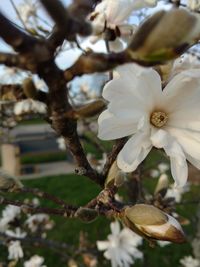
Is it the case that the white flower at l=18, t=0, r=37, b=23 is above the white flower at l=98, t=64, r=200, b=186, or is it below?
above

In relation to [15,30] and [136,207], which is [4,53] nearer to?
[15,30]

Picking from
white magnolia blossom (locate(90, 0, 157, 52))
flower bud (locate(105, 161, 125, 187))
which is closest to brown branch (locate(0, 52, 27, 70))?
flower bud (locate(105, 161, 125, 187))

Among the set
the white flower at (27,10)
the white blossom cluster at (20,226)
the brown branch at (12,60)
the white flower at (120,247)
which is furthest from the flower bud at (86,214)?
the white flower at (27,10)

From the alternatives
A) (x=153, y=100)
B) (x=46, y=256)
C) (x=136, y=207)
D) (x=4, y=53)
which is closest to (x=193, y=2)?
(x=153, y=100)

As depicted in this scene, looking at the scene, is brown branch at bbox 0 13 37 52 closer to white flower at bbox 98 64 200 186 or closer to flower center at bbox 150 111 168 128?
white flower at bbox 98 64 200 186

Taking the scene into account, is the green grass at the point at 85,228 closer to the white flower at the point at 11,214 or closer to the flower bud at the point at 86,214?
the white flower at the point at 11,214

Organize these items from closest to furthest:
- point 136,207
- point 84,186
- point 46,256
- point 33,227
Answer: point 136,207, point 33,227, point 46,256, point 84,186

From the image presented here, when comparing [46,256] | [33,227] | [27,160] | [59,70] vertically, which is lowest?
[27,160]

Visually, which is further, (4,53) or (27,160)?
(27,160)
